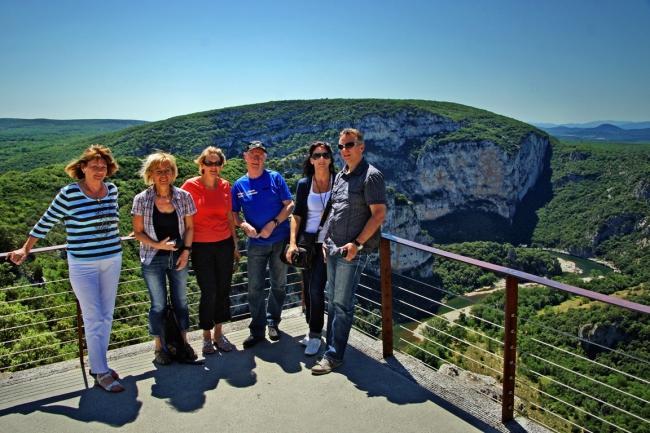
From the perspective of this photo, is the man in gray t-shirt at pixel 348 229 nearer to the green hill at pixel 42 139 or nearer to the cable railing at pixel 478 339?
the cable railing at pixel 478 339

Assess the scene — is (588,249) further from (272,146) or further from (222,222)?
(222,222)

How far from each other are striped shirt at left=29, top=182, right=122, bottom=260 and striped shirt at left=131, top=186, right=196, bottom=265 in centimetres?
22

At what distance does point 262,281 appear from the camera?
415 centimetres

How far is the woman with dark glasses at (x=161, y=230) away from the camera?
3.49 meters

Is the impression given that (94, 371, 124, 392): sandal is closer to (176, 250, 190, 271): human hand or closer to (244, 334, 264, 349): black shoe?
(176, 250, 190, 271): human hand

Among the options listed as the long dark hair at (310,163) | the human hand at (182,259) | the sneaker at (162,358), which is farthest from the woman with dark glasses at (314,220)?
the sneaker at (162,358)

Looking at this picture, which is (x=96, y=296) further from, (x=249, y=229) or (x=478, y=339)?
(x=478, y=339)

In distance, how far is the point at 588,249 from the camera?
275 feet

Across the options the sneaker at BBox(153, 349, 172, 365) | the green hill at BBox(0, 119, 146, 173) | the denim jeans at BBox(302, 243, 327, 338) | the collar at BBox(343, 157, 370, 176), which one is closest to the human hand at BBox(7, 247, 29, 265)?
the sneaker at BBox(153, 349, 172, 365)

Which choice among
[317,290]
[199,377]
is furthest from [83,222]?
[317,290]

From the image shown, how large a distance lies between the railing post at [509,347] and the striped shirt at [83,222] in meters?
2.82

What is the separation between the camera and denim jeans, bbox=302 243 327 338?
387 centimetres

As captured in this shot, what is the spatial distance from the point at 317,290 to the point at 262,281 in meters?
0.56

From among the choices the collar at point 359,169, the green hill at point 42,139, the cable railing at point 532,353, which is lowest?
the cable railing at point 532,353
